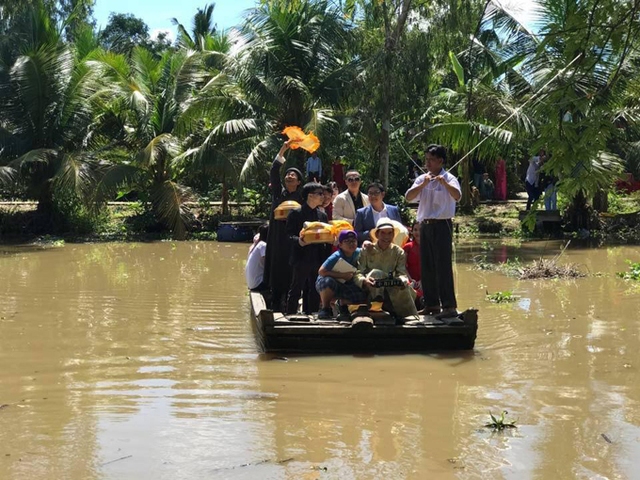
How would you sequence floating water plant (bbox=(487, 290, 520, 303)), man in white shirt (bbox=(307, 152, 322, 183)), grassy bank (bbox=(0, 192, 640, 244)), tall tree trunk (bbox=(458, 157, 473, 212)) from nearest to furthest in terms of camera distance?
floating water plant (bbox=(487, 290, 520, 303)) < grassy bank (bbox=(0, 192, 640, 244)) < man in white shirt (bbox=(307, 152, 322, 183)) < tall tree trunk (bbox=(458, 157, 473, 212))

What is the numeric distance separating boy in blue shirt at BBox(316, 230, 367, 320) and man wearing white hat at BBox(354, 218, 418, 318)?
0.09 meters

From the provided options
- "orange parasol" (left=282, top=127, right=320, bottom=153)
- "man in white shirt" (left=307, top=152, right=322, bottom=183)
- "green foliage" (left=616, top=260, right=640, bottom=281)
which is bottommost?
"green foliage" (left=616, top=260, right=640, bottom=281)

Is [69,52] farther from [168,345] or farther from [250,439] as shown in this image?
[250,439]

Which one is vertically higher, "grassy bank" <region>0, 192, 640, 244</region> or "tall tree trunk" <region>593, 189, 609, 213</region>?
"tall tree trunk" <region>593, 189, 609, 213</region>

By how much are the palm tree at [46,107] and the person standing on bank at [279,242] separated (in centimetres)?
1316

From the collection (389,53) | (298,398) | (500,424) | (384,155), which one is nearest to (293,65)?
(384,155)

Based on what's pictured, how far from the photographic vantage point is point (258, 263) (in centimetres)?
1088

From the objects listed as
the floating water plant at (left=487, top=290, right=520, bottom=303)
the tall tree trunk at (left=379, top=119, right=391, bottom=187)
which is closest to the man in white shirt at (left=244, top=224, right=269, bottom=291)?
the floating water plant at (left=487, top=290, right=520, bottom=303)

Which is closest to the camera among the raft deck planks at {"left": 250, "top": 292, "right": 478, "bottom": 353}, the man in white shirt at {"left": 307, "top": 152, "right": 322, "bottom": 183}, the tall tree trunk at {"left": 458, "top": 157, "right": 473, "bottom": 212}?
the raft deck planks at {"left": 250, "top": 292, "right": 478, "bottom": 353}

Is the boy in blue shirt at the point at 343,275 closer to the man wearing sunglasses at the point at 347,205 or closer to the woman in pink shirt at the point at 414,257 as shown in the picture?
the woman in pink shirt at the point at 414,257

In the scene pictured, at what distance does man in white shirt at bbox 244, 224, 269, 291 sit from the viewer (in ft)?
35.2

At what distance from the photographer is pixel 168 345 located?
9266mm

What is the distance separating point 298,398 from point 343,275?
2.01m

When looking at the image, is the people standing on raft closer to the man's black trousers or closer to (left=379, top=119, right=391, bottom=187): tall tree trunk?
the man's black trousers
